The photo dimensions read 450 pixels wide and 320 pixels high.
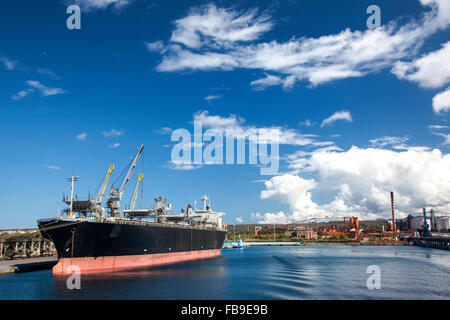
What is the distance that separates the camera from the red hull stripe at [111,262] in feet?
171

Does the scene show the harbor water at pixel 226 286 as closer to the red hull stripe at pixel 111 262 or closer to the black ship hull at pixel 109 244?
the red hull stripe at pixel 111 262

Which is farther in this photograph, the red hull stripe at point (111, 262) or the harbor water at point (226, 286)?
the red hull stripe at point (111, 262)

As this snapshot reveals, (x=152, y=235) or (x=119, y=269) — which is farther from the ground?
(x=152, y=235)

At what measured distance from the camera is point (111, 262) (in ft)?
189

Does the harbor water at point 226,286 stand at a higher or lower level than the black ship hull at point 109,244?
lower

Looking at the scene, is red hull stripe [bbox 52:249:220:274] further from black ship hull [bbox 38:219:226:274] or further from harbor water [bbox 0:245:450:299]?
harbor water [bbox 0:245:450:299]

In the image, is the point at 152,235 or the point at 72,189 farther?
the point at 152,235

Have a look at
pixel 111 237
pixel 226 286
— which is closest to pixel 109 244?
pixel 111 237

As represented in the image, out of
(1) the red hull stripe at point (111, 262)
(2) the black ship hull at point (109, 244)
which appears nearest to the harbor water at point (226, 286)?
(1) the red hull stripe at point (111, 262)
